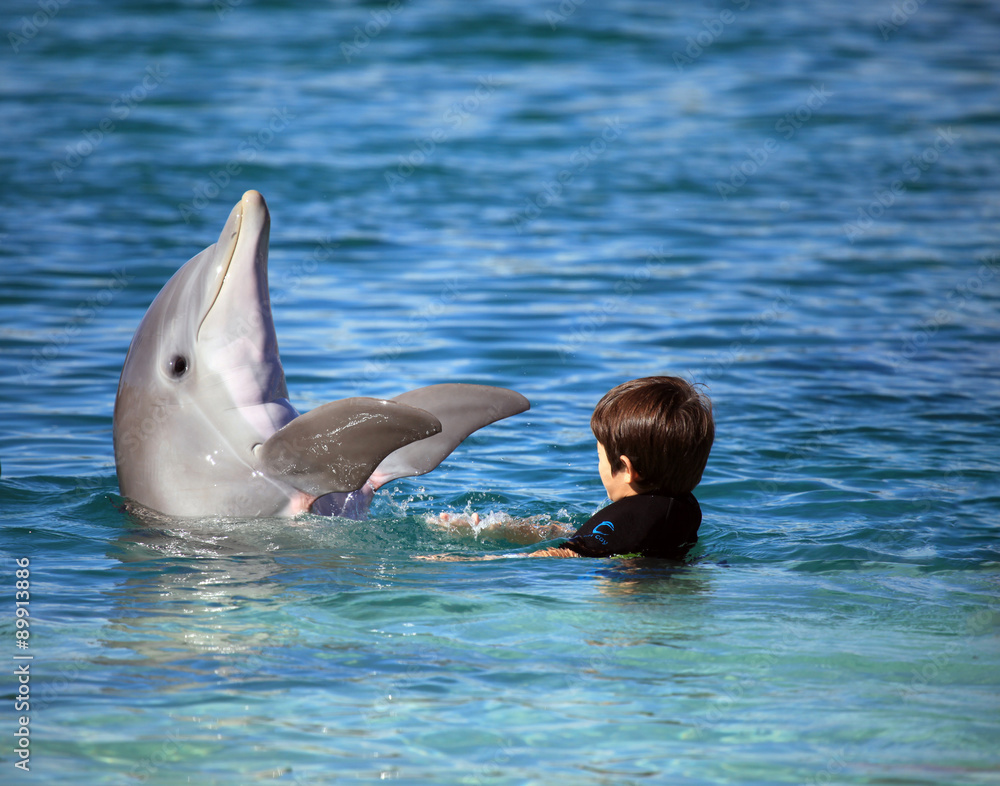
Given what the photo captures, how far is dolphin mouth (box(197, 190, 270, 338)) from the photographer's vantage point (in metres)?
5.04

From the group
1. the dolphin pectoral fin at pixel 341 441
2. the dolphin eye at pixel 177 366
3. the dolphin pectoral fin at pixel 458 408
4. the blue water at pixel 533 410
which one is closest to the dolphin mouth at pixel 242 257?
→ the dolphin eye at pixel 177 366

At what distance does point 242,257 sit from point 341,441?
99cm

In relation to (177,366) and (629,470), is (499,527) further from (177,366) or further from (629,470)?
(177,366)

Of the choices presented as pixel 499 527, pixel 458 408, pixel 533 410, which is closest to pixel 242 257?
pixel 458 408

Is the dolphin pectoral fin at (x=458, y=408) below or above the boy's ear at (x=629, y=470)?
above

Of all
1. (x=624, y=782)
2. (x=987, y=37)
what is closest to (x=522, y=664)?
(x=624, y=782)

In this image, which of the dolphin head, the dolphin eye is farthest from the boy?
the dolphin eye

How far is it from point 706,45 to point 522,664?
26569 millimetres

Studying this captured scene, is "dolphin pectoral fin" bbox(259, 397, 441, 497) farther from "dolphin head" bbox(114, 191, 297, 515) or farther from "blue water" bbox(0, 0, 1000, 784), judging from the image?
"blue water" bbox(0, 0, 1000, 784)

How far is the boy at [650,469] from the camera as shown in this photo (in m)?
4.99

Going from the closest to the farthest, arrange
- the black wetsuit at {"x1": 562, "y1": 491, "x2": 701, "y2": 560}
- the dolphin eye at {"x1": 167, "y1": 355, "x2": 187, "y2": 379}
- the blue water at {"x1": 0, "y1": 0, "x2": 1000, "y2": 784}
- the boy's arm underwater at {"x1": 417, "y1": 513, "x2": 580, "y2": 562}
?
the blue water at {"x1": 0, "y1": 0, "x2": 1000, "y2": 784}
the black wetsuit at {"x1": 562, "y1": 491, "x2": 701, "y2": 560}
the dolphin eye at {"x1": 167, "y1": 355, "x2": 187, "y2": 379}
the boy's arm underwater at {"x1": 417, "y1": 513, "x2": 580, "y2": 562}

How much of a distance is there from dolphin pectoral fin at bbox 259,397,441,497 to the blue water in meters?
0.34

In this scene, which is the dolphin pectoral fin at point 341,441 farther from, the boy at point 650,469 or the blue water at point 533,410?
the boy at point 650,469

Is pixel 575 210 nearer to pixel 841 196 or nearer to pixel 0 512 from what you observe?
pixel 841 196
